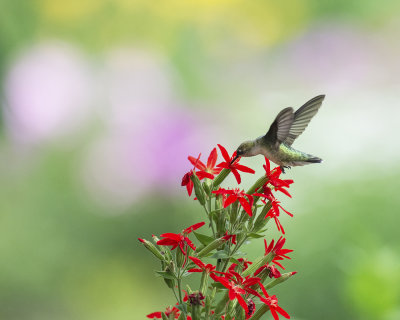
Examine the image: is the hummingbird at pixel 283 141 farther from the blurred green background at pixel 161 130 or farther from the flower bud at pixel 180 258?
the blurred green background at pixel 161 130

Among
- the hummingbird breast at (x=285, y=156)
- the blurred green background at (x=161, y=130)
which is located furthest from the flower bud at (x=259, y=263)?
the blurred green background at (x=161, y=130)

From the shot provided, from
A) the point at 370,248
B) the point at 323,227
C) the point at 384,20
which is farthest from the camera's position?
the point at 384,20

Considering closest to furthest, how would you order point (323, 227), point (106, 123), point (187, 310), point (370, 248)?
point (187, 310) < point (370, 248) < point (323, 227) < point (106, 123)

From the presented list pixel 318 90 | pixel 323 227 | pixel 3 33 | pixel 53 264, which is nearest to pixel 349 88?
pixel 318 90

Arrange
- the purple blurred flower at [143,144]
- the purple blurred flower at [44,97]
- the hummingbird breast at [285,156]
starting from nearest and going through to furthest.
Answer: the hummingbird breast at [285,156], the purple blurred flower at [143,144], the purple blurred flower at [44,97]

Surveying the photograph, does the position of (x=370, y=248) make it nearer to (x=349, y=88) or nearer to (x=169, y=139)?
(x=169, y=139)
